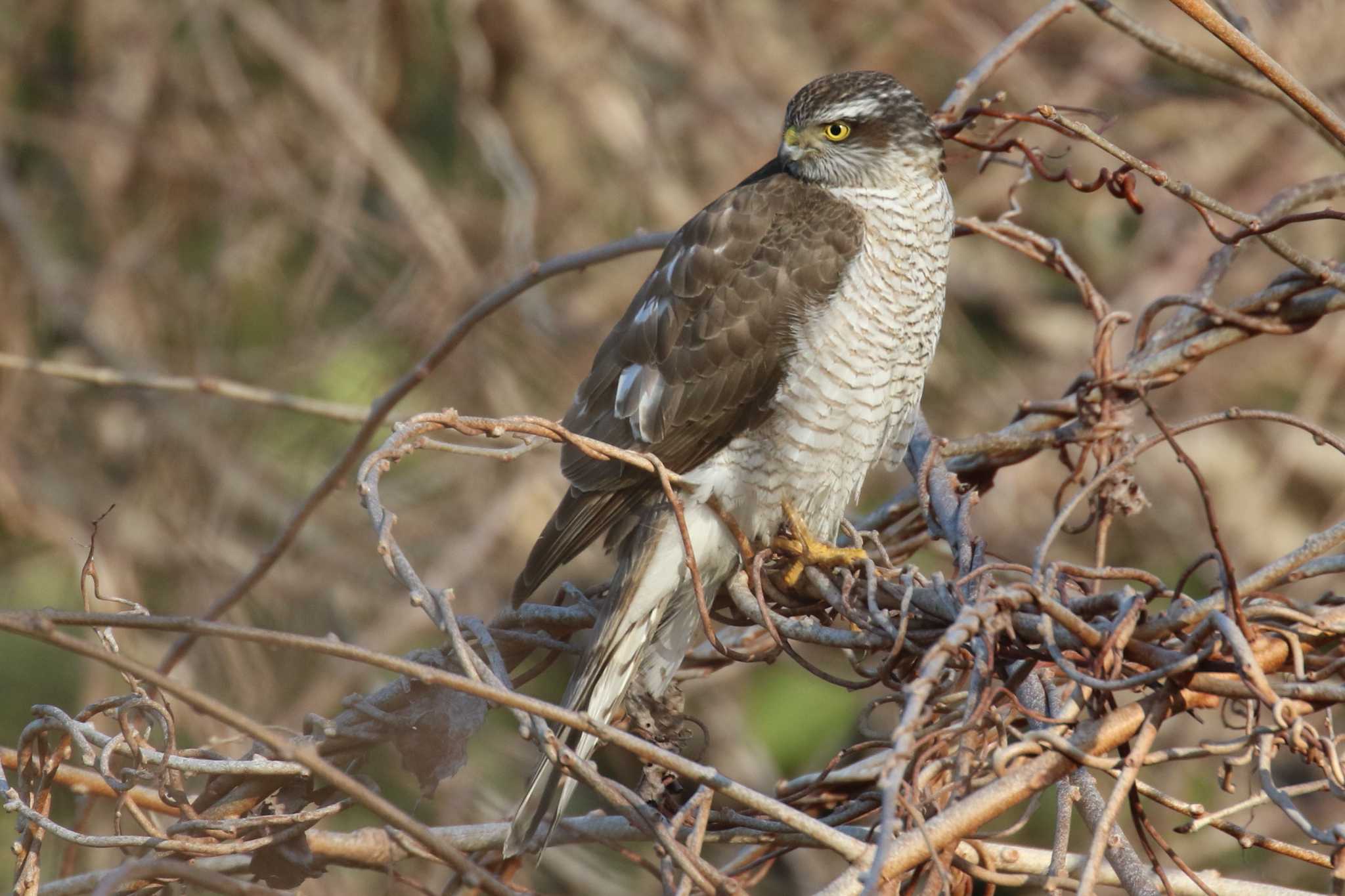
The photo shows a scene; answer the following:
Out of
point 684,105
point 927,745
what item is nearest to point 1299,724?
point 927,745

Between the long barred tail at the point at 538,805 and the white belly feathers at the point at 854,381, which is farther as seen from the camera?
the white belly feathers at the point at 854,381

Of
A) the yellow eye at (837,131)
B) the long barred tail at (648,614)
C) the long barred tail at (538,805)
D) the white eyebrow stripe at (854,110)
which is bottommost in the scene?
the long barred tail at (538,805)

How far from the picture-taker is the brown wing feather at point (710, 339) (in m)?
2.90

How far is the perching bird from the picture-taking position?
2.88 m

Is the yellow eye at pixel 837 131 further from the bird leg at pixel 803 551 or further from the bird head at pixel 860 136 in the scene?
the bird leg at pixel 803 551

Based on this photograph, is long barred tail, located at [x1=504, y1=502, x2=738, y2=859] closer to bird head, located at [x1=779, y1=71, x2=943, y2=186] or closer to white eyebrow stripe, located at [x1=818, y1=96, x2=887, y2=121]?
bird head, located at [x1=779, y1=71, x2=943, y2=186]

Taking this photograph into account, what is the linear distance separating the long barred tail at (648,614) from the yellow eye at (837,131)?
89 cm

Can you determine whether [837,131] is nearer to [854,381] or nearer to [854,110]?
[854,110]

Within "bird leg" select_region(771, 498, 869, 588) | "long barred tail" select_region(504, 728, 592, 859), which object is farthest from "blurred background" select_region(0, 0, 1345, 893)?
"long barred tail" select_region(504, 728, 592, 859)

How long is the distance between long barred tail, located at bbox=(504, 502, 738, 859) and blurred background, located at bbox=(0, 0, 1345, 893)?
1976 mm

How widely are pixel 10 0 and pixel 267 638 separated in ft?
16.4

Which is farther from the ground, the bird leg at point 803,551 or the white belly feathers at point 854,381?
the white belly feathers at point 854,381

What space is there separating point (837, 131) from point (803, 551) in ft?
3.17

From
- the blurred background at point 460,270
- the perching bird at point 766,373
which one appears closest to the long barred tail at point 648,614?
the perching bird at point 766,373
